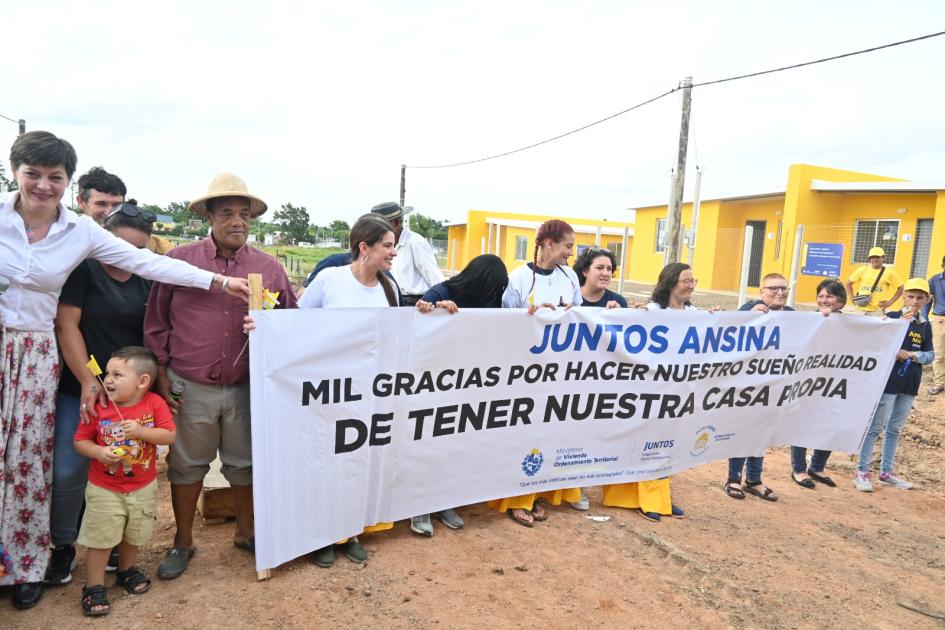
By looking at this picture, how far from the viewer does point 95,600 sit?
102 inches

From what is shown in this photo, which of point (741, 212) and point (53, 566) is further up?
point (741, 212)

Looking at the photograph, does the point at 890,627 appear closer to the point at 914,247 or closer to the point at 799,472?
the point at 799,472

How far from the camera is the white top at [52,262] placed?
96.3 inches

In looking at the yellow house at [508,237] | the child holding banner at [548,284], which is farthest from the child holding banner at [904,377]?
the yellow house at [508,237]

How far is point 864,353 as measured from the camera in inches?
192

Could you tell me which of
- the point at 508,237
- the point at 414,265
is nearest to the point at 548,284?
the point at 414,265

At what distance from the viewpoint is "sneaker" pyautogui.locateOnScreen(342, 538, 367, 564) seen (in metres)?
3.19

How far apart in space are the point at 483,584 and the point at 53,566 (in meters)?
2.03

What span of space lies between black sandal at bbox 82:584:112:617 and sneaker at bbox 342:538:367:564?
42.8 inches

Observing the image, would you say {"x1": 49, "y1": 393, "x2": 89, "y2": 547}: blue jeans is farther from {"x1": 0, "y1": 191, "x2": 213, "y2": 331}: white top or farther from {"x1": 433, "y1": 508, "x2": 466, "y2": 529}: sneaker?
{"x1": 433, "y1": 508, "x2": 466, "y2": 529}: sneaker

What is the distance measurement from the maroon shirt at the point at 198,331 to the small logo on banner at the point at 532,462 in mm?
1793

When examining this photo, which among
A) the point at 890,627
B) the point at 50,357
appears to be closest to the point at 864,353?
the point at 890,627

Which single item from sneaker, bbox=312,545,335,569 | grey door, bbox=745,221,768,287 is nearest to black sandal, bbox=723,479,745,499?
sneaker, bbox=312,545,335,569

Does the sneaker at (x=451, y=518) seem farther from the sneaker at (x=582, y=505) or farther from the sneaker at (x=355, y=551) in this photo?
the sneaker at (x=582, y=505)
